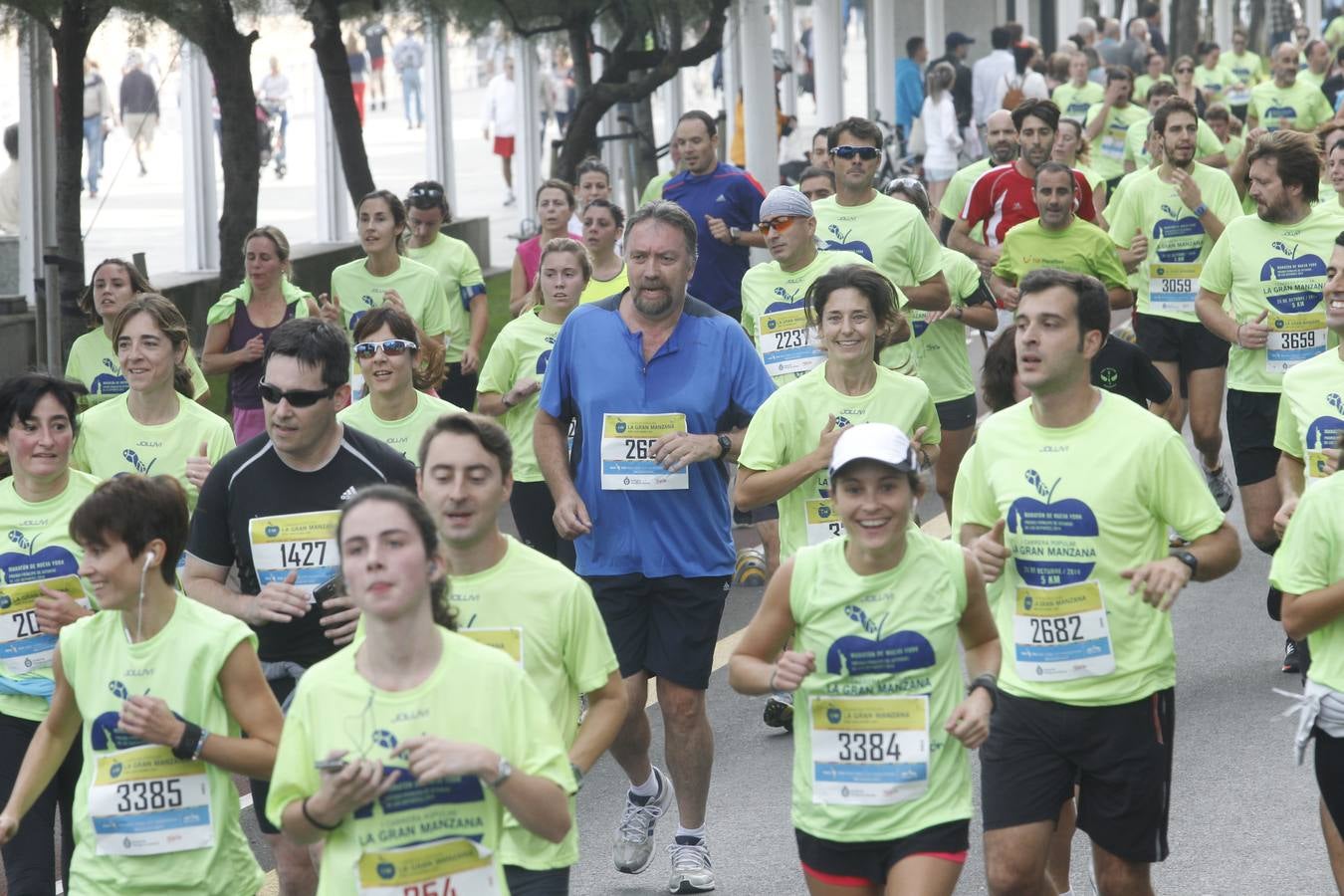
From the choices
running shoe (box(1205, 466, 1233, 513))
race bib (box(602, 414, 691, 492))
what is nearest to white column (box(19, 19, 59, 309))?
running shoe (box(1205, 466, 1233, 513))

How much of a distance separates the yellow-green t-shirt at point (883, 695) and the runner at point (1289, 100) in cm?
1838

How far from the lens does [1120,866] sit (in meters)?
5.48

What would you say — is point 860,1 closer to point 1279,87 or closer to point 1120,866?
point 1279,87

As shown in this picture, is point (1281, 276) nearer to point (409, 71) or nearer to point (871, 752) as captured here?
point (871, 752)

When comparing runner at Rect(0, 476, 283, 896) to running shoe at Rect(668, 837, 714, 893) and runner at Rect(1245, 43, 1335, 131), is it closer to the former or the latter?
running shoe at Rect(668, 837, 714, 893)

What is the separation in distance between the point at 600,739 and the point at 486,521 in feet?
1.78

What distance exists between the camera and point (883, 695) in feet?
16.4

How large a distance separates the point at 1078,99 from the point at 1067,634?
61.6 feet

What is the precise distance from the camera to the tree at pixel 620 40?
56.1 ft

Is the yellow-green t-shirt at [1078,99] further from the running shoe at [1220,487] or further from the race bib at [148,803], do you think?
the race bib at [148,803]

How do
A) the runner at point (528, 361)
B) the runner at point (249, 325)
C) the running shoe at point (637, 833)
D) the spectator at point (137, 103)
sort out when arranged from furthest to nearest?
1. the spectator at point (137, 103)
2. the runner at point (249, 325)
3. the runner at point (528, 361)
4. the running shoe at point (637, 833)

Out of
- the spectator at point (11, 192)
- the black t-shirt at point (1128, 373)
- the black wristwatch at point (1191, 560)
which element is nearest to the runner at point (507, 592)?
the black wristwatch at point (1191, 560)

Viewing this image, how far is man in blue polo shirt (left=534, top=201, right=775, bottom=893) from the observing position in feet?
22.5

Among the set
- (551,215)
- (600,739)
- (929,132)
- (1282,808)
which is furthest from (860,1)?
(600,739)
